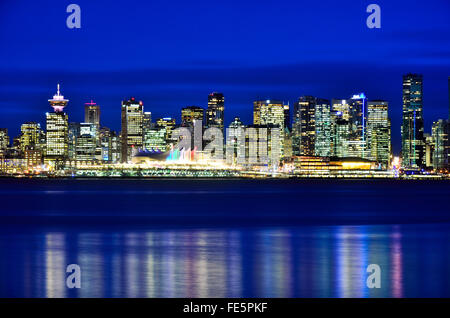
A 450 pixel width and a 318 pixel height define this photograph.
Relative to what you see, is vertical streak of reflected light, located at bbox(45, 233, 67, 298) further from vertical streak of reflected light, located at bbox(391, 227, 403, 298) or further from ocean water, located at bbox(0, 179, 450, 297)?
vertical streak of reflected light, located at bbox(391, 227, 403, 298)

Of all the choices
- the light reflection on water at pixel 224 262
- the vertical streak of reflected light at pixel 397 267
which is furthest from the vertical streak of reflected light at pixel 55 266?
the vertical streak of reflected light at pixel 397 267

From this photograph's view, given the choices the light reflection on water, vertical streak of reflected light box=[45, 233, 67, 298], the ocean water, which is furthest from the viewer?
the ocean water

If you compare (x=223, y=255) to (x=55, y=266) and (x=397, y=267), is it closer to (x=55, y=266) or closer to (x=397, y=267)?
(x=55, y=266)

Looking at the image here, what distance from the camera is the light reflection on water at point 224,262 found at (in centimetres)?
2833

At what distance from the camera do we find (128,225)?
196 feet

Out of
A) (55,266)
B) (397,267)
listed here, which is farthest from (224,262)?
(397,267)

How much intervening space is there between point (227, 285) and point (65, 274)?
7.28 metres

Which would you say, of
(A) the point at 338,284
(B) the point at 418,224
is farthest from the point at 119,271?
(B) the point at 418,224

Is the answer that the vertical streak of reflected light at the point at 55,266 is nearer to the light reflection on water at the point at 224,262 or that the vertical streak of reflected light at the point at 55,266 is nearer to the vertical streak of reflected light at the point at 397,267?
the light reflection on water at the point at 224,262

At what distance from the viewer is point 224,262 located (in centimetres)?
3581

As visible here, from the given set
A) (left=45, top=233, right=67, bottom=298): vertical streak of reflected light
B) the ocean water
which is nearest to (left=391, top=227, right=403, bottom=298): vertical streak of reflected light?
the ocean water

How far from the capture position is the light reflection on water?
1115 inches

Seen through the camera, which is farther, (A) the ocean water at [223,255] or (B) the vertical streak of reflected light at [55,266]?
(A) the ocean water at [223,255]

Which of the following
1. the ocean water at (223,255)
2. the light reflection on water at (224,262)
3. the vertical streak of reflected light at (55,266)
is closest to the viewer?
the vertical streak of reflected light at (55,266)
